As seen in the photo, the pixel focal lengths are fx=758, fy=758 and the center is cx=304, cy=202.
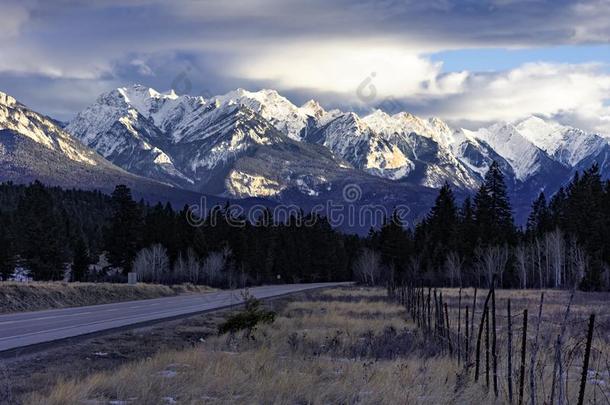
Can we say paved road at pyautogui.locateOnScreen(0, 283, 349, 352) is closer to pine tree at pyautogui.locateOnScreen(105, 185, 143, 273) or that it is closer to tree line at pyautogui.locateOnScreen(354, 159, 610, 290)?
tree line at pyautogui.locateOnScreen(354, 159, 610, 290)

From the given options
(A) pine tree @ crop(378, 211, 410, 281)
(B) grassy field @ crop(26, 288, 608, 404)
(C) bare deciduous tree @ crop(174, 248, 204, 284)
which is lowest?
(B) grassy field @ crop(26, 288, 608, 404)

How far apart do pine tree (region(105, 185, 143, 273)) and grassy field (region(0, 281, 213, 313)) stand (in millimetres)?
42357

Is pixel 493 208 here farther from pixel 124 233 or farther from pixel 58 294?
pixel 58 294

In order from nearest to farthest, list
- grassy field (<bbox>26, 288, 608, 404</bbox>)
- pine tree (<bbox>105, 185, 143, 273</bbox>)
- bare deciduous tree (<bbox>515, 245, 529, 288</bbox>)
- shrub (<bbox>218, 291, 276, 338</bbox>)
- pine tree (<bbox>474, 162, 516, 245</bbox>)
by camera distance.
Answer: grassy field (<bbox>26, 288, 608, 404</bbox>) → shrub (<bbox>218, 291, 276, 338</bbox>) → bare deciduous tree (<bbox>515, 245, 529, 288</bbox>) → pine tree (<bbox>105, 185, 143, 273</bbox>) → pine tree (<bbox>474, 162, 516, 245</bbox>)

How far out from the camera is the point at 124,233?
9650cm

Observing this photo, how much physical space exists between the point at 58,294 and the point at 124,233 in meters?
57.4

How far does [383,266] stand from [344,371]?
106 m

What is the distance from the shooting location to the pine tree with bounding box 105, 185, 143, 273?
95.8m

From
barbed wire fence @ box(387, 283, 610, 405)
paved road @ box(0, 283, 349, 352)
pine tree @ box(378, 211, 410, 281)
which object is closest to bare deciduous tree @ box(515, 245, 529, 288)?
pine tree @ box(378, 211, 410, 281)

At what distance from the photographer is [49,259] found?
296 feet

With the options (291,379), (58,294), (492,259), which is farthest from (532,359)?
(492,259)

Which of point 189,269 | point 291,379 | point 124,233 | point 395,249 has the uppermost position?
point 124,233

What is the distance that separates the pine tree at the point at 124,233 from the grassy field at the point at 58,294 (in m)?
42.4

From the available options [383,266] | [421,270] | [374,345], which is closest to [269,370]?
[374,345]
